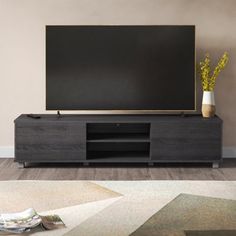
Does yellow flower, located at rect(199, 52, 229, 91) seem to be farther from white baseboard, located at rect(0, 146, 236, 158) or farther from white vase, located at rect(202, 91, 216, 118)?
white baseboard, located at rect(0, 146, 236, 158)

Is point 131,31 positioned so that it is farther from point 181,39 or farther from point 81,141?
point 81,141

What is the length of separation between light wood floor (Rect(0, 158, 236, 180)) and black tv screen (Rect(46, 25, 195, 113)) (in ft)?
1.95

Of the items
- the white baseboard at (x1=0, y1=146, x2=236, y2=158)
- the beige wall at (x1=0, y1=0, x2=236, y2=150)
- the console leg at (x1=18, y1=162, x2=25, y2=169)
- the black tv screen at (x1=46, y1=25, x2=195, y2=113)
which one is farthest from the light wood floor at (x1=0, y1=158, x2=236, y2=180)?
the beige wall at (x1=0, y1=0, x2=236, y2=150)

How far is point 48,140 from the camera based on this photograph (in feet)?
19.2

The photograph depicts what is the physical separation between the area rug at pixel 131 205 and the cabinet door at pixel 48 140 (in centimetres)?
66

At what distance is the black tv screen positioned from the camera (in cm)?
601

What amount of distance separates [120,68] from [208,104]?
3.12ft

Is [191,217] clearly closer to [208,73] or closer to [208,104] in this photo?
[208,104]

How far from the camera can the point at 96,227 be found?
13.2ft

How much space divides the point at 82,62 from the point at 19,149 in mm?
1071

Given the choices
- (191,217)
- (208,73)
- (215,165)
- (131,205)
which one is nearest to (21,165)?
(131,205)

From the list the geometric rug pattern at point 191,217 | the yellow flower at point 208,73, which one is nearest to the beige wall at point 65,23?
the yellow flower at point 208,73

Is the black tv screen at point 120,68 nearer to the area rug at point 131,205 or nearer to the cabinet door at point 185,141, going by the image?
the cabinet door at point 185,141

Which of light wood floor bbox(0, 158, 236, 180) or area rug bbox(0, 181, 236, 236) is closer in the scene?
area rug bbox(0, 181, 236, 236)
